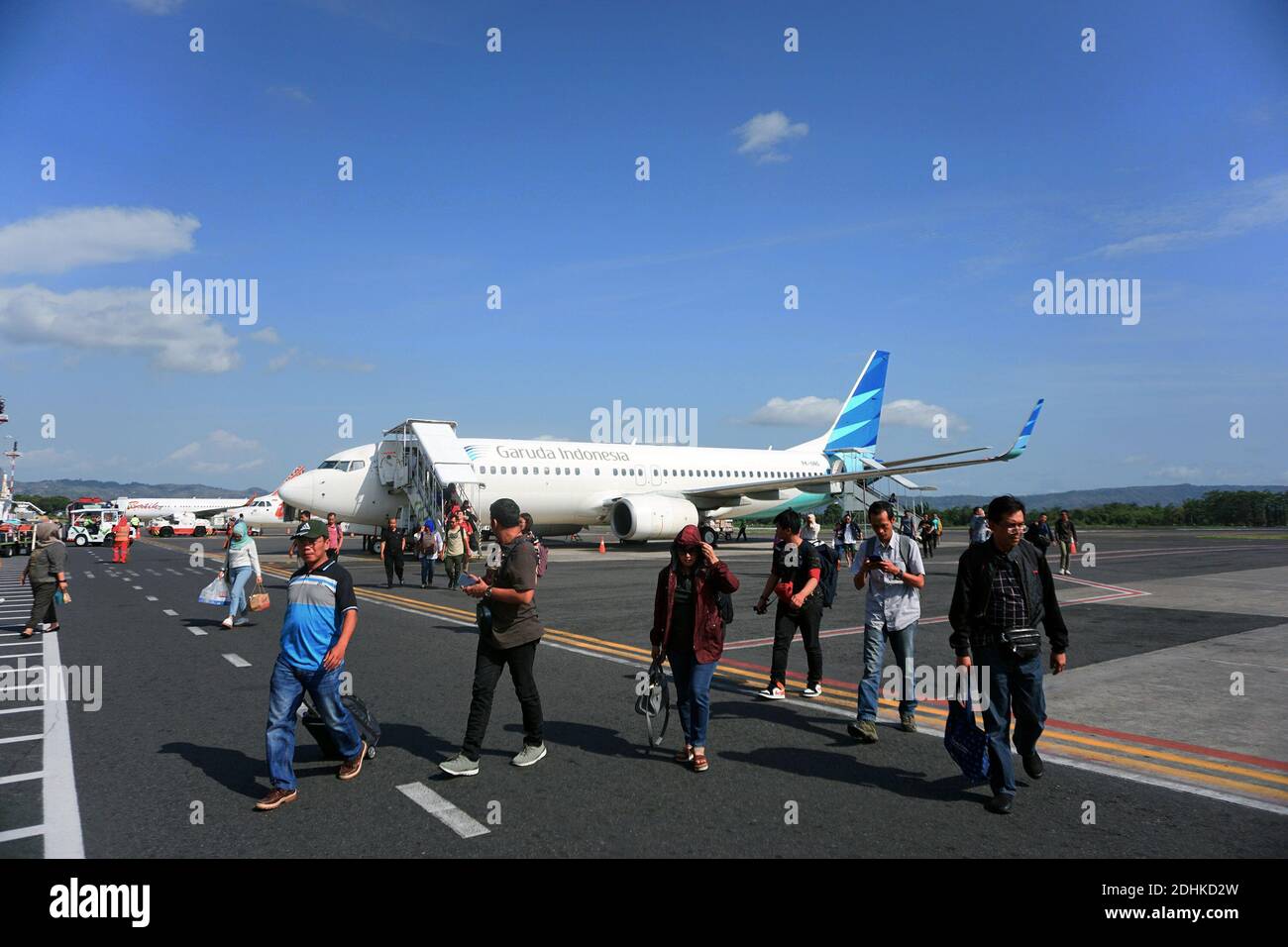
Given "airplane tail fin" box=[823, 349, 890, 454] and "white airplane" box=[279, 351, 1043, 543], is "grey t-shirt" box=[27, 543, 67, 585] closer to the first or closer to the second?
"white airplane" box=[279, 351, 1043, 543]

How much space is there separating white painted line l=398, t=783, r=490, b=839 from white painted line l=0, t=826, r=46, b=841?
6.65ft

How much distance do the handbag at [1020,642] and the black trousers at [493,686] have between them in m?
3.17

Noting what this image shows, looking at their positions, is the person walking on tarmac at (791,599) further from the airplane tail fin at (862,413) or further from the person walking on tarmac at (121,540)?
the airplane tail fin at (862,413)

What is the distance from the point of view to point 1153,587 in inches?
709

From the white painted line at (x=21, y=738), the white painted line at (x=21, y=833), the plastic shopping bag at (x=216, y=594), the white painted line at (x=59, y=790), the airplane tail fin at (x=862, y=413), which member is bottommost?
the white painted line at (x=21, y=738)

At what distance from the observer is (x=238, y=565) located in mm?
12609

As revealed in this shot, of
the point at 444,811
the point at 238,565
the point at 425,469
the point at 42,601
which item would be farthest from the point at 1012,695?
the point at 425,469

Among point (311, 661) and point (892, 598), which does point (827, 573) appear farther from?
point (311, 661)

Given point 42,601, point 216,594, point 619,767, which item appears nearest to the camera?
point 619,767

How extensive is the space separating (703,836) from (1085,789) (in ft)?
8.93

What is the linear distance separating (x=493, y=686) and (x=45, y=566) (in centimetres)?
986

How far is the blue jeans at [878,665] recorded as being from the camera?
21.6 ft

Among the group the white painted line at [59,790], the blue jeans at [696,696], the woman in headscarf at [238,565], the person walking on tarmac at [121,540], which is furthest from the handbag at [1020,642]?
the person walking on tarmac at [121,540]
